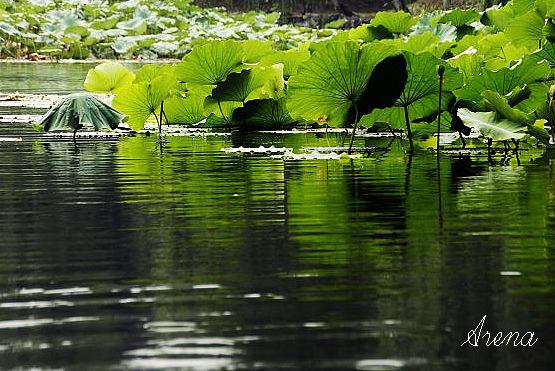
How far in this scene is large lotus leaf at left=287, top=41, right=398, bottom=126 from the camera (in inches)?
165

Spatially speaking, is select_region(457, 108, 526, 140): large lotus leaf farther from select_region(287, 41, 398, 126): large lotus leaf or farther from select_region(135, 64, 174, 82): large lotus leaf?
select_region(135, 64, 174, 82): large lotus leaf

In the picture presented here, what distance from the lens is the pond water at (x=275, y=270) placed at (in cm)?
149

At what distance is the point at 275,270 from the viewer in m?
2.00

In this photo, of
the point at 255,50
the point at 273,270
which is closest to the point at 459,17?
the point at 255,50

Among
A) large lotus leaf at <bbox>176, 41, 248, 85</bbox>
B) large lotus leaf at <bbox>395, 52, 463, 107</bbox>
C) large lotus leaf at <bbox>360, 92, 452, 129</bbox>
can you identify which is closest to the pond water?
large lotus leaf at <bbox>395, 52, 463, 107</bbox>

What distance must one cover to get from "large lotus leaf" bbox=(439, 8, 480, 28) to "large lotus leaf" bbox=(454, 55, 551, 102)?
3.12 metres

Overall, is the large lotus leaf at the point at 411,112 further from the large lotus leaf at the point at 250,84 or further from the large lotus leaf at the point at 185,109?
the large lotus leaf at the point at 185,109

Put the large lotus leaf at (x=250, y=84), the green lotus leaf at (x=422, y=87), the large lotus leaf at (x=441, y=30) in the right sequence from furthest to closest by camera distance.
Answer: the large lotus leaf at (x=441, y=30), the large lotus leaf at (x=250, y=84), the green lotus leaf at (x=422, y=87)

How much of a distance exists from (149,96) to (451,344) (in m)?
4.18

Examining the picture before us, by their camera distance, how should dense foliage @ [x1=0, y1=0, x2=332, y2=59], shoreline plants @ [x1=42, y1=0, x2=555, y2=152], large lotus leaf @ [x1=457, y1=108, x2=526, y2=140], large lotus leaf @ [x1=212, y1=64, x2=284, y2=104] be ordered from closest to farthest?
large lotus leaf @ [x1=457, y1=108, x2=526, y2=140] < shoreline plants @ [x1=42, y1=0, x2=555, y2=152] < large lotus leaf @ [x1=212, y1=64, x2=284, y2=104] < dense foliage @ [x1=0, y1=0, x2=332, y2=59]

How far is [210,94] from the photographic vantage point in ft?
19.3
